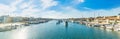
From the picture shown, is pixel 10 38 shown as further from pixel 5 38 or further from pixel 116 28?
pixel 116 28

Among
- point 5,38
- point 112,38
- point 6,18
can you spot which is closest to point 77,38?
point 112,38

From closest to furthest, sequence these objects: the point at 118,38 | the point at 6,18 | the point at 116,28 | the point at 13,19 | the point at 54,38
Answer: the point at 118,38, the point at 54,38, the point at 116,28, the point at 6,18, the point at 13,19

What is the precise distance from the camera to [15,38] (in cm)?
1007

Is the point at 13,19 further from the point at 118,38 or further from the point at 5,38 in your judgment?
the point at 118,38

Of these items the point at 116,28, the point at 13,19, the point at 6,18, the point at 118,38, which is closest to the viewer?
the point at 118,38

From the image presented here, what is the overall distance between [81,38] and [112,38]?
1.40 meters

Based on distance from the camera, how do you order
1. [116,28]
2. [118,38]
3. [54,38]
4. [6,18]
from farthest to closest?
[6,18] < [116,28] < [54,38] < [118,38]

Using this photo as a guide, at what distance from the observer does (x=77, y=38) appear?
961 cm

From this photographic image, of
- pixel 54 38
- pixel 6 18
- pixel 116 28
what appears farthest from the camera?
pixel 6 18

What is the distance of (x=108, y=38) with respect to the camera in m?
9.25

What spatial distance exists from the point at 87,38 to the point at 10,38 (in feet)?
12.3

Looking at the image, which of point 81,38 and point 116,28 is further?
point 116,28

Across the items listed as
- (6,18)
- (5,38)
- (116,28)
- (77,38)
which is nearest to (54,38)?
(77,38)

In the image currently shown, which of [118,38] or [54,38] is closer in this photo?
[118,38]
